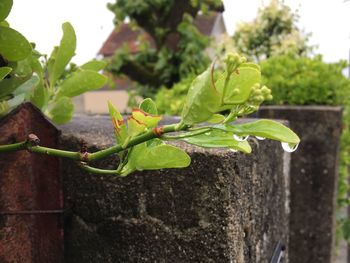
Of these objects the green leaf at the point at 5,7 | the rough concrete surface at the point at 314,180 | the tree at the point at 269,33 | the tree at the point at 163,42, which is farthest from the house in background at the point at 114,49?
the green leaf at the point at 5,7

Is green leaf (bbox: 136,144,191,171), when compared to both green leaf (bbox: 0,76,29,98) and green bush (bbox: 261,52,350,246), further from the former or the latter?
green bush (bbox: 261,52,350,246)

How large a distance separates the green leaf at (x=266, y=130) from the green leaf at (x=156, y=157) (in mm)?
75

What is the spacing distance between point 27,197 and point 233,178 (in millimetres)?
437

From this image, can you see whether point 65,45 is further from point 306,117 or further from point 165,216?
point 306,117

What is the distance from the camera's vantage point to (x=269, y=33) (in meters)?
7.52

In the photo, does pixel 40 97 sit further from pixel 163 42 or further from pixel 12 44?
pixel 163 42

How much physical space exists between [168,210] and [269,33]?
7.03m

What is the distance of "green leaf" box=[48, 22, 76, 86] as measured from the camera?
2.88 feet

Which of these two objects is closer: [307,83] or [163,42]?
[307,83]

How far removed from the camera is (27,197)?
959 millimetres

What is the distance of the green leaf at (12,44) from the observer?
28.0 inches

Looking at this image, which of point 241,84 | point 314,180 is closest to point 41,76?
point 241,84

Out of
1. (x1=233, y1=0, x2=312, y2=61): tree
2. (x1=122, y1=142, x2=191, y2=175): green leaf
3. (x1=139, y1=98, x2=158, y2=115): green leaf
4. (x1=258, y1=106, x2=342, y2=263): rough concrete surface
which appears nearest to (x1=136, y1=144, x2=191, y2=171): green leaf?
(x1=122, y1=142, x2=191, y2=175): green leaf

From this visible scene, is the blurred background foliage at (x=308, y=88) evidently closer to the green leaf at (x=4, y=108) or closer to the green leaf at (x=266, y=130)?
the green leaf at (x=4, y=108)
